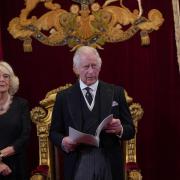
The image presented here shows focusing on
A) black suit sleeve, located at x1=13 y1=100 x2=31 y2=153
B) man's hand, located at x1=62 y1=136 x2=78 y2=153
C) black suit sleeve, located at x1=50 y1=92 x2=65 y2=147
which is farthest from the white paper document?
black suit sleeve, located at x1=13 y1=100 x2=31 y2=153

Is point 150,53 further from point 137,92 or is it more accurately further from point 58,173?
point 58,173

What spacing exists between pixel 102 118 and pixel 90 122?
0.24ft

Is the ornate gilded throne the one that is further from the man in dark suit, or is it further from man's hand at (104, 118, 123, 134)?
man's hand at (104, 118, 123, 134)

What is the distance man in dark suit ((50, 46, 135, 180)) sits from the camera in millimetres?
2564

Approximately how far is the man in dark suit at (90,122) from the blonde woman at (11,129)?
381 millimetres

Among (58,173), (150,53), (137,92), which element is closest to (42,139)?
(58,173)

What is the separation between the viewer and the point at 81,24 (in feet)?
11.9

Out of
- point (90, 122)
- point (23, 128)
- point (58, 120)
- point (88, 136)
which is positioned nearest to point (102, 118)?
point (90, 122)

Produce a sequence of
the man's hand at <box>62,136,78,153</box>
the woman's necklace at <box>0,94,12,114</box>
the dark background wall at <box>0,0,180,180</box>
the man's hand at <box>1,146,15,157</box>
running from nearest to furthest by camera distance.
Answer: the man's hand at <box>62,136,78,153</box>
the man's hand at <box>1,146,15,157</box>
the woman's necklace at <box>0,94,12,114</box>
the dark background wall at <box>0,0,180,180</box>

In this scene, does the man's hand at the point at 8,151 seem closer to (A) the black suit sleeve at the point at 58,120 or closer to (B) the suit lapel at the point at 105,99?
(A) the black suit sleeve at the point at 58,120

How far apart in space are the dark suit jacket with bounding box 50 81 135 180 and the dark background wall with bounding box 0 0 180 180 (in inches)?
37.8

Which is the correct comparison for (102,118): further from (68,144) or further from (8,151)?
(8,151)

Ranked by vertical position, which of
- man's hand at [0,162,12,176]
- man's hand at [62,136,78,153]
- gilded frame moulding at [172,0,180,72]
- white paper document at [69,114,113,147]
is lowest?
man's hand at [0,162,12,176]

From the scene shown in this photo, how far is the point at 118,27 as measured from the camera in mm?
3645
